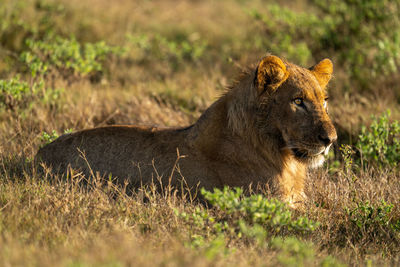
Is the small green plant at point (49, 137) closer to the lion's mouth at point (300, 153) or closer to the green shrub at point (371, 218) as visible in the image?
the lion's mouth at point (300, 153)

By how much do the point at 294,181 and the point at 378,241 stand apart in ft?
3.09

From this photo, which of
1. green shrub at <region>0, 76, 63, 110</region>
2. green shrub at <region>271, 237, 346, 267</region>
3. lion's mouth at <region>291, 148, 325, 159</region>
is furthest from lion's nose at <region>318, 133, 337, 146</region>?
green shrub at <region>0, 76, 63, 110</region>

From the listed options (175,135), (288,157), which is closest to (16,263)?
(175,135)

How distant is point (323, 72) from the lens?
5.30 metres

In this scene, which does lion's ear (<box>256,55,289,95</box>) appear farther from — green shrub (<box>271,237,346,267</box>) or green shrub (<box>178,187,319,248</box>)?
green shrub (<box>271,237,346,267</box>)

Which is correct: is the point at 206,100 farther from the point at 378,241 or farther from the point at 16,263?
the point at 16,263

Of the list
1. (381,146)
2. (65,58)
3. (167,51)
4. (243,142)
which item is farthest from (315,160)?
(167,51)

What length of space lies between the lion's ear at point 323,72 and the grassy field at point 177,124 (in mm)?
721

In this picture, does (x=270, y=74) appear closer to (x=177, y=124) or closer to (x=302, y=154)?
(x=302, y=154)

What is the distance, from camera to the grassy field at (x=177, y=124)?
372cm

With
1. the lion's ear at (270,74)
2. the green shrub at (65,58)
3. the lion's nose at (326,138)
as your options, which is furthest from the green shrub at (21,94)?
the lion's nose at (326,138)

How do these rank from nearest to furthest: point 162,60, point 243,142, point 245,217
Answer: point 245,217
point 243,142
point 162,60

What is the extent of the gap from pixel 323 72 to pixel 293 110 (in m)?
0.88

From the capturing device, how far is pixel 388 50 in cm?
876
